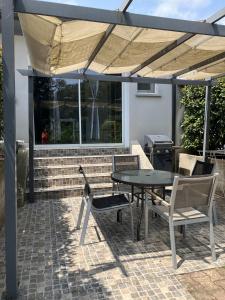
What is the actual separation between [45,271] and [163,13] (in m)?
3.01

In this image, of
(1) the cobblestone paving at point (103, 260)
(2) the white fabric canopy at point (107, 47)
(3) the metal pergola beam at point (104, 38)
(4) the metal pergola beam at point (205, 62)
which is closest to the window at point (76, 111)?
(2) the white fabric canopy at point (107, 47)

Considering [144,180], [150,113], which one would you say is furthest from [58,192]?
[150,113]

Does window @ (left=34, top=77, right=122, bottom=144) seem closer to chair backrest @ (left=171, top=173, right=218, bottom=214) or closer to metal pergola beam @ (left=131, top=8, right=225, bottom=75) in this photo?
metal pergola beam @ (left=131, top=8, right=225, bottom=75)

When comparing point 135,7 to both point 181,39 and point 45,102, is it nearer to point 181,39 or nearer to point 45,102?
point 181,39

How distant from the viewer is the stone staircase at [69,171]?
21.3 ft

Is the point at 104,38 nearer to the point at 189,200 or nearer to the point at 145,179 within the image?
the point at 145,179

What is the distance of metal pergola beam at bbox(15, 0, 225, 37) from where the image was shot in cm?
264

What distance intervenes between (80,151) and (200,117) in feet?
10.9

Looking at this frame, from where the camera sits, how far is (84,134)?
8.55 meters

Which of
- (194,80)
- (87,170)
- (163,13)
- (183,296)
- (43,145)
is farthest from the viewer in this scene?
(43,145)

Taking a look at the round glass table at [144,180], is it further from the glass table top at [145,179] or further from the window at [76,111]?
the window at [76,111]

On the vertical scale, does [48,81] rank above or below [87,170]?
above

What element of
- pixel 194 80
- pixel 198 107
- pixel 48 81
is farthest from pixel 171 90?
pixel 48 81

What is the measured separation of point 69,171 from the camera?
713cm
